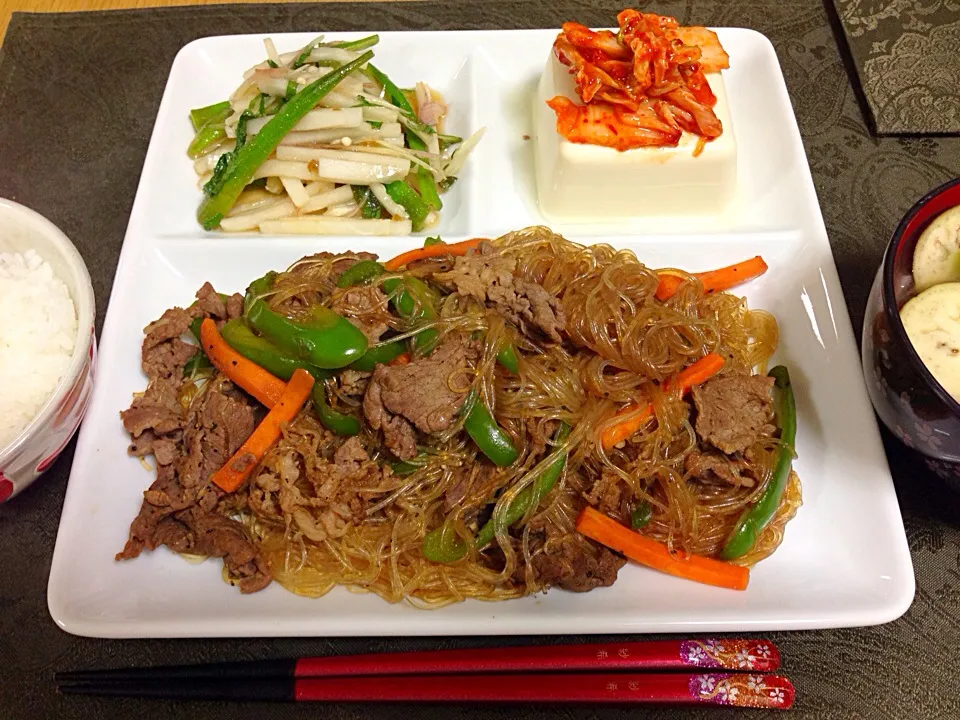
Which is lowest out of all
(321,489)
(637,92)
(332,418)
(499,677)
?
(499,677)

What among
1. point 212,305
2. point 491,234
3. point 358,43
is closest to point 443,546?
point 212,305

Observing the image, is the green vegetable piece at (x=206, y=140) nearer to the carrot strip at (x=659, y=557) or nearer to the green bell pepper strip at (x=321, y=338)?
the green bell pepper strip at (x=321, y=338)

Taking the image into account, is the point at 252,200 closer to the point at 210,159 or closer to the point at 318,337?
the point at 210,159

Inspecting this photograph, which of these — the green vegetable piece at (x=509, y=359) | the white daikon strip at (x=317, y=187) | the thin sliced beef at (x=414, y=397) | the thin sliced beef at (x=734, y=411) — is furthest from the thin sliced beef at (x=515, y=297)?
the white daikon strip at (x=317, y=187)

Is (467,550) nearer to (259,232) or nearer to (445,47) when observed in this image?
(259,232)

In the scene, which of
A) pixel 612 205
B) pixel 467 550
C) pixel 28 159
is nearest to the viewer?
pixel 467 550

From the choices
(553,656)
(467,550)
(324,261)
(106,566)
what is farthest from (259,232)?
(553,656)

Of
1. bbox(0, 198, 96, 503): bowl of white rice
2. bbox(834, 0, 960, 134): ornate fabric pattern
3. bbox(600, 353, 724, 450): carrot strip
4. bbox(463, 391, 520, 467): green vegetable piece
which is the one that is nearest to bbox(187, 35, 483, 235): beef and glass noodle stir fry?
bbox(0, 198, 96, 503): bowl of white rice
